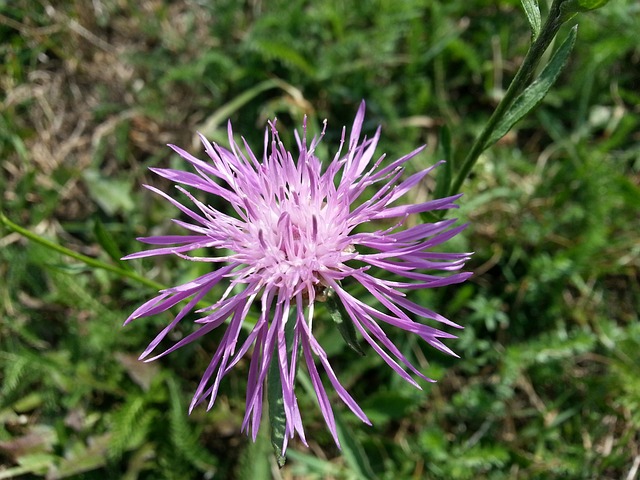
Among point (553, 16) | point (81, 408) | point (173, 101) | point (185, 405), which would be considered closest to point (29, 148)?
point (173, 101)

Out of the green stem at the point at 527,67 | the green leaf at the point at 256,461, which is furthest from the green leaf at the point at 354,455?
the green stem at the point at 527,67

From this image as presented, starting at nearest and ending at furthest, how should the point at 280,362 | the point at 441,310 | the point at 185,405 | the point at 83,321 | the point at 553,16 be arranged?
the point at 553,16
the point at 280,362
the point at 185,405
the point at 441,310
the point at 83,321

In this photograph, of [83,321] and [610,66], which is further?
[610,66]

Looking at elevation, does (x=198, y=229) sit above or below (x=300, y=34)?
below

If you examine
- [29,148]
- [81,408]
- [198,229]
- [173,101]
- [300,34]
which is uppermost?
[300,34]

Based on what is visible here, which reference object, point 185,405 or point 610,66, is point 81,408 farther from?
point 610,66

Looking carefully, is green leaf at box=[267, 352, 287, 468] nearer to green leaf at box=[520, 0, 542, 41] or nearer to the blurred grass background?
the blurred grass background

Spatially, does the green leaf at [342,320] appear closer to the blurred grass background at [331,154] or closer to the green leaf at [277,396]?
the green leaf at [277,396]
